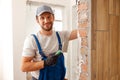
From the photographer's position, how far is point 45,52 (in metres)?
1.49

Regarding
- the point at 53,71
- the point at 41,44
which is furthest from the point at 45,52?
the point at 53,71

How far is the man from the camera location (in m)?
1.42

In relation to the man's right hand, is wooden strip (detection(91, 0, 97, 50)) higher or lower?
higher

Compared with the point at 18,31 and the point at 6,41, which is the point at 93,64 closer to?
the point at 18,31

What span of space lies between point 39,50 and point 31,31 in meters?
0.93

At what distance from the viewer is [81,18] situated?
101cm

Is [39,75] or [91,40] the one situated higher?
[91,40]

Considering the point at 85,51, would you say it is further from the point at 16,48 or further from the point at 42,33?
the point at 16,48

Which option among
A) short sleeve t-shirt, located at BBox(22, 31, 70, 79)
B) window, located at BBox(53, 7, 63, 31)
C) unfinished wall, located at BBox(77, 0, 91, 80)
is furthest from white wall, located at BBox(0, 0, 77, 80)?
unfinished wall, located at BBox(77, 0, 91, 80)

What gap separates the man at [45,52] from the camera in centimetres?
142

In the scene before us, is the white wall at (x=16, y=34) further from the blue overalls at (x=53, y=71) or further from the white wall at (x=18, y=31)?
the blue overalls at (x=53, y=71)

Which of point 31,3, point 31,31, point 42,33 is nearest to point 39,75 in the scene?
point 42,33

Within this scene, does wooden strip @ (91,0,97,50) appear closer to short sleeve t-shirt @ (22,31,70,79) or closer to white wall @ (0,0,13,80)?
short sleeve t-shirt @ (22,31,70,79)

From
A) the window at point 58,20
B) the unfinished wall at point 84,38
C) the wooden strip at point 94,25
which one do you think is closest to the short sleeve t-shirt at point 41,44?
the unfinished wall at point 84,38
